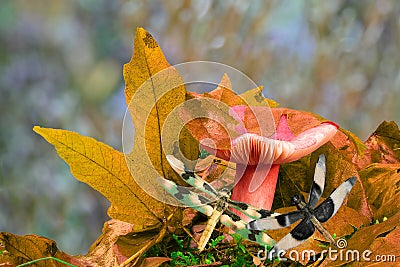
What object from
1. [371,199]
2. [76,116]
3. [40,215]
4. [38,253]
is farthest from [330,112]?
[38,253]

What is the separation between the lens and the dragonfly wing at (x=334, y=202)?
238 millimetres

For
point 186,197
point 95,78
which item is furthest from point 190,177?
point 95,78

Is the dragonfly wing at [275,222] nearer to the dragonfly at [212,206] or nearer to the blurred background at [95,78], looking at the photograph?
the dragonfly at [212,206]

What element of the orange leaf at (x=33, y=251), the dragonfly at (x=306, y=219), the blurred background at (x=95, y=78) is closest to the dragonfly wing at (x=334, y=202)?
the dragonfly at (x=306, y=219)

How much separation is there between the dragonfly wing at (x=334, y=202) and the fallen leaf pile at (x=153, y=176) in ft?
0.04

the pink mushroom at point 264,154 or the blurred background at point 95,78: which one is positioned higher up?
the blurred background at point 95,78

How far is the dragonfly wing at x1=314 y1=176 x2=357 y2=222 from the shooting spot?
238mm

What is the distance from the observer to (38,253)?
0.79ft

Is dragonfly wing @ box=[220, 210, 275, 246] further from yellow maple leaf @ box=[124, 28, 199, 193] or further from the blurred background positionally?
the blurred background

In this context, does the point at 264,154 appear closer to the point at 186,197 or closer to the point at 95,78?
the point at 186,197

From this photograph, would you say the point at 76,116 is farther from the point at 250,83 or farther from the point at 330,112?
the point at 250,83

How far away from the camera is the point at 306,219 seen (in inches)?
9.4

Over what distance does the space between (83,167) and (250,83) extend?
0.08m

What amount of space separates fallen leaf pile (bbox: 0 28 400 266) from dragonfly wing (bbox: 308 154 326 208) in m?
0.02
